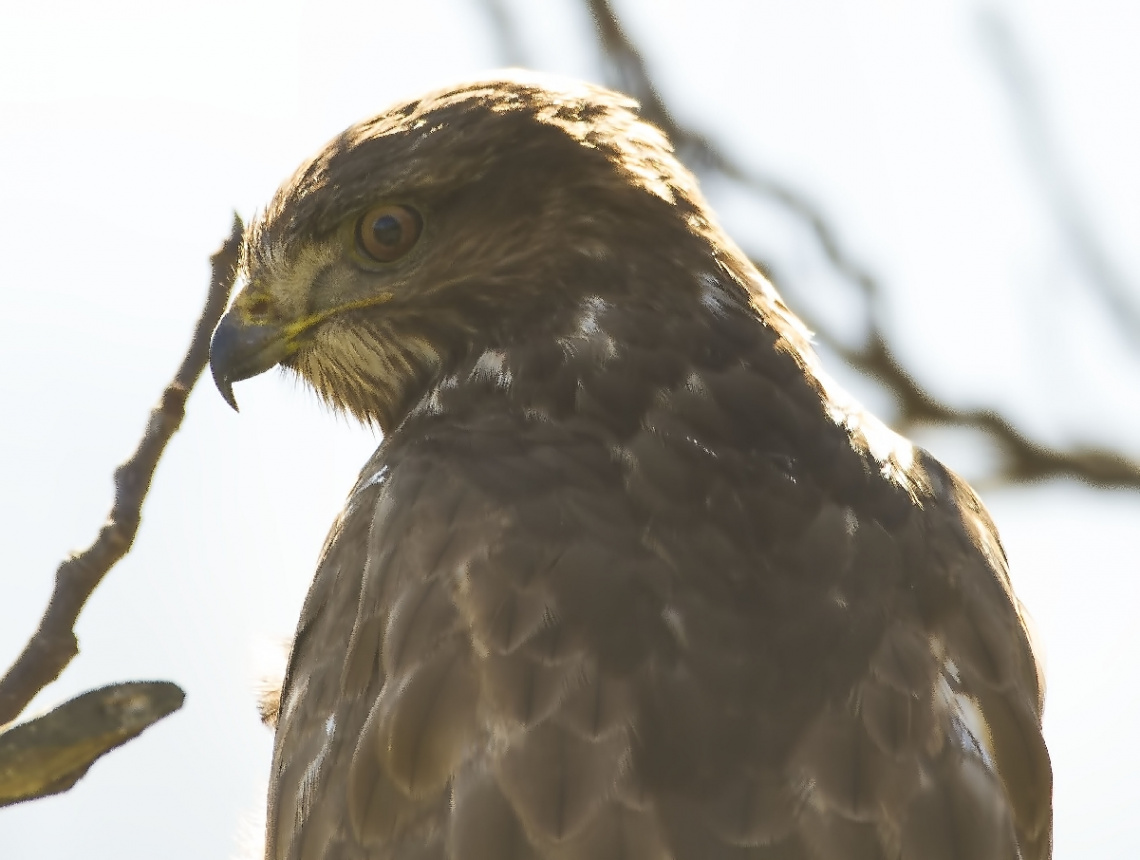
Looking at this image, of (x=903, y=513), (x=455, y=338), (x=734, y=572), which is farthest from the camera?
(x=455, y=338)

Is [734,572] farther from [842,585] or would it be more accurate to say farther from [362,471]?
[362,471]

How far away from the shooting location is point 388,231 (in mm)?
4348

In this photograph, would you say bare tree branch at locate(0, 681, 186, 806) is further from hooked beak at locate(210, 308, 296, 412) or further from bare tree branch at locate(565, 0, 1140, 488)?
bare tree branch at locate(565, 0, 1140, 488)

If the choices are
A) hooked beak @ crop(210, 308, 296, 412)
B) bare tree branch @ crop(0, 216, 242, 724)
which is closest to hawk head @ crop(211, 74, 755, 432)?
hooked beak @ crop(210, 308, 296, 412)

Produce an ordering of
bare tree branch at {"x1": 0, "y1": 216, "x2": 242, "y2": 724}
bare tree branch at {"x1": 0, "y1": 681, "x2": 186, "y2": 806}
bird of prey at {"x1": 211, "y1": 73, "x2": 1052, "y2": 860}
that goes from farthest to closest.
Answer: bird of prey at {"x1": 211, "y1": 73, "x2": 1052, "y2": 860}, bare tree branch at {"x1": 0, "y1": 216, "x2": 242, "y2": 724}, bare tree branch at {"x1": 0, "y1": 681, "x2": 186, "y2": 806}

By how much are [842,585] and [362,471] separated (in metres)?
1.37

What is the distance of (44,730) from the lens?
2.41 meters

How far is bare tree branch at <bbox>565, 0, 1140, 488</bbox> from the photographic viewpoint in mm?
4734

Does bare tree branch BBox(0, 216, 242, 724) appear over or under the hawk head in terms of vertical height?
under

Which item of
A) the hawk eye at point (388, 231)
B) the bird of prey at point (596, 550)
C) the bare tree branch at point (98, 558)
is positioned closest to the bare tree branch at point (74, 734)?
the bare tree branch at point (98, 558)

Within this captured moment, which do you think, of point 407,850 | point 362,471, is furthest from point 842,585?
point 362,471

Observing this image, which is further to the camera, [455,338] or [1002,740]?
[455,338]

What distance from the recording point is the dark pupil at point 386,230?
4.33 m

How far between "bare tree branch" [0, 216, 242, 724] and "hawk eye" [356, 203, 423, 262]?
76cm
